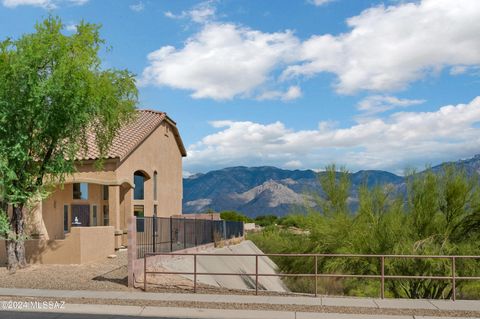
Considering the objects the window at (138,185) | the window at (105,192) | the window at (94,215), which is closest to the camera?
the window at (94,215)

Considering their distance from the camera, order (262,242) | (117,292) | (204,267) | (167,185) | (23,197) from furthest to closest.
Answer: (262,242), (167,185), (204,267), (23,197), (117,292)

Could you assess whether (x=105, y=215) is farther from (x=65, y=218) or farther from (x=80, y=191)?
(x=65, y=218)

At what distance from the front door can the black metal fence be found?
262 inches

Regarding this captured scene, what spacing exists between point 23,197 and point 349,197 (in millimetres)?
17362

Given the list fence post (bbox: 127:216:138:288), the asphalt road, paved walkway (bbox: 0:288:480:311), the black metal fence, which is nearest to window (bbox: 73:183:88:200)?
the black metal fence

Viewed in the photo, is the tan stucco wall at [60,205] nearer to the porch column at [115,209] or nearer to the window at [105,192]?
the window at [105,192]

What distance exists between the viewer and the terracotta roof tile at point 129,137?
31.3 metres

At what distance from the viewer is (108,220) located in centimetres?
3231

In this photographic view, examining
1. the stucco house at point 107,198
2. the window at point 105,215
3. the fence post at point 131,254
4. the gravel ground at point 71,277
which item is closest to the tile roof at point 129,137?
the stucco house at point 107,198

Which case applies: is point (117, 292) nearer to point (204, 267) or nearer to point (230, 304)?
point (230, 304)

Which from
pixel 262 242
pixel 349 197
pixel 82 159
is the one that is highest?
pixel 82 159

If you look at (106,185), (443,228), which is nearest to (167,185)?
(106,185)

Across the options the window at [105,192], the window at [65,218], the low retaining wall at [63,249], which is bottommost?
the low retaining wall at [63,249]

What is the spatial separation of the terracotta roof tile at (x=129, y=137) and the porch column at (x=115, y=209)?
179cm
